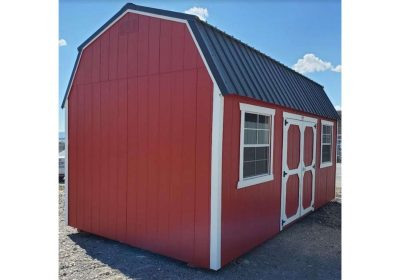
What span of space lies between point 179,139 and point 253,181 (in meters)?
1.25

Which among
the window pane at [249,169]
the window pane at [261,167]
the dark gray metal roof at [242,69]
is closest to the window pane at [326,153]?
the dark gray metal roof at [242,69]

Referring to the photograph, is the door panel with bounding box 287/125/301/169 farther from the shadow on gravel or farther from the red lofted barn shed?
the shadow on gravel

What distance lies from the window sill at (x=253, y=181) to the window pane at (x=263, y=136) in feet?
1.77

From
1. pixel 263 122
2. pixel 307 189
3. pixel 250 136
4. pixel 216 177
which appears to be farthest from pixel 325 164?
pixel 216 177

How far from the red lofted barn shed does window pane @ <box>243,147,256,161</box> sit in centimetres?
3

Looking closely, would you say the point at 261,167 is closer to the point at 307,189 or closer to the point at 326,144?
the point at 307,189

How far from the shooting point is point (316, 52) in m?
3.36

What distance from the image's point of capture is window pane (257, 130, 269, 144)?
4.41 meters

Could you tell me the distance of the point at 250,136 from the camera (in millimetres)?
4176

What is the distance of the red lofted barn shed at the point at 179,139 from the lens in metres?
3.64

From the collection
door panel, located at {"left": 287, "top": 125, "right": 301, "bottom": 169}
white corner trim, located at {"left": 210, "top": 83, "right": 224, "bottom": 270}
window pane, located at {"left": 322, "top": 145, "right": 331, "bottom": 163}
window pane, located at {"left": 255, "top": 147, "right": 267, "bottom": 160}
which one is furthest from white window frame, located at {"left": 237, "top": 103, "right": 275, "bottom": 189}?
window pane, located at {"left": 322, "top": 145, "right": 331, "bottom": 163}

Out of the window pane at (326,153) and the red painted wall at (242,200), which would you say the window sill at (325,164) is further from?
the red painted wall at (242,200)
